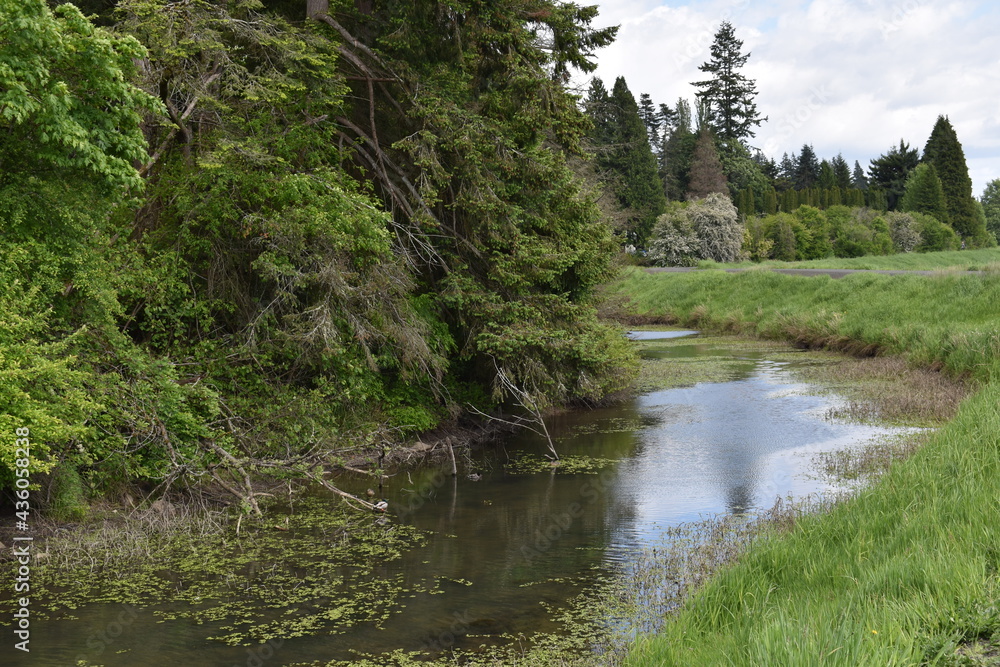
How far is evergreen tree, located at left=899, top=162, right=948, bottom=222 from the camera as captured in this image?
55406 mm

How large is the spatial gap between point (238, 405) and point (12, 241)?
3.32 metres

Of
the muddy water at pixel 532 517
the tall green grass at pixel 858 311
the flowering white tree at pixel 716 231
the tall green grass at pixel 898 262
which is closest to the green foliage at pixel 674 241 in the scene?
the flowering white tree at pixel 716 231

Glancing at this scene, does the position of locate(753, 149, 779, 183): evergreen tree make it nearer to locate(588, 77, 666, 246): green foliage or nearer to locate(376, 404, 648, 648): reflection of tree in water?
locate(588, 77, 666, 246): green foliage

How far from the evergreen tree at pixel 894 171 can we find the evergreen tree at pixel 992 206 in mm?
10234

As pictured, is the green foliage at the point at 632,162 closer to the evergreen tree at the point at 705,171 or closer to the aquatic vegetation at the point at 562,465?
the evergreen tree at the point at 705,171

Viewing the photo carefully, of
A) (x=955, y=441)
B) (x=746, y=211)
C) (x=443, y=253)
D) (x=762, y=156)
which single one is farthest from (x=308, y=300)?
(x=762, y=156)

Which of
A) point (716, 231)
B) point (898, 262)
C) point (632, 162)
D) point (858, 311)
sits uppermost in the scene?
point (632, 162)

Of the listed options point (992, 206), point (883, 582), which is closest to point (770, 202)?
point (992, 206)

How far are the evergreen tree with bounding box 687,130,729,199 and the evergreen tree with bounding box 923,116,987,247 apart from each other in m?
14.9

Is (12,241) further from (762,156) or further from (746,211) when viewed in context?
(762,156)

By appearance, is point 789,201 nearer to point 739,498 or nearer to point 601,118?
point 601,118

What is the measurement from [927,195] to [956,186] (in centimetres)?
295

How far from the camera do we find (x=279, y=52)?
11.1m

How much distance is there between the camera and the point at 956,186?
5706 centimetres
